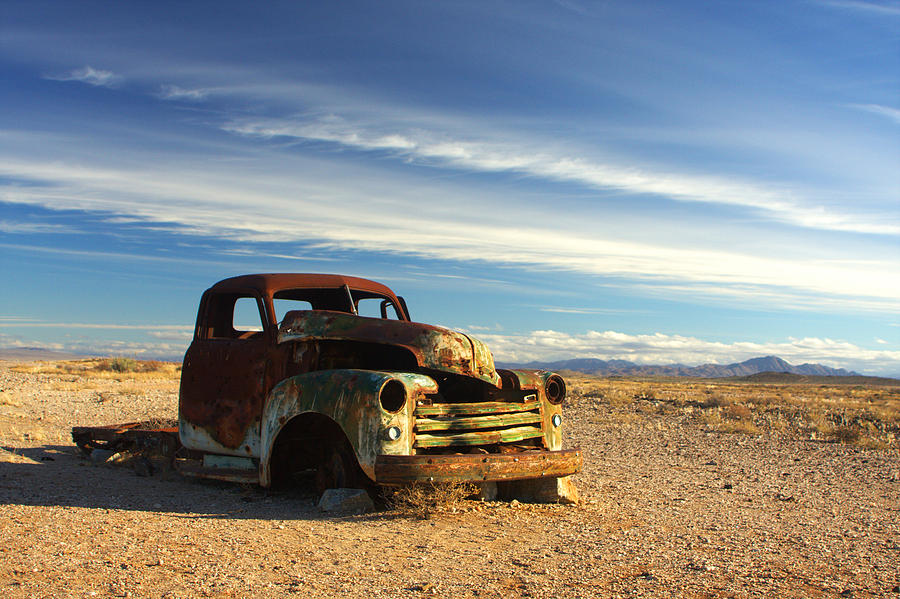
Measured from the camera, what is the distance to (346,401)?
18.8 ft

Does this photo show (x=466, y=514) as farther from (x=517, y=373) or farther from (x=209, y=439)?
(x=209, y=439)

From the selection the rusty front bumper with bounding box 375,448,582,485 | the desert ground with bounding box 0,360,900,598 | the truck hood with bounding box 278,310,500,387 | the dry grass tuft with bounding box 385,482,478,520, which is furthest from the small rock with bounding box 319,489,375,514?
the truck hood with bounding box 278,310,500,387

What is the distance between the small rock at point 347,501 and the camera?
593 centimetres

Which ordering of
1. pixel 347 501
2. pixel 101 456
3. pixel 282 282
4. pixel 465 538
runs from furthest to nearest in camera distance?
1. pixel 101 456
2. pixel 282 282
3. pixel 347 501
4. pixel 465 538

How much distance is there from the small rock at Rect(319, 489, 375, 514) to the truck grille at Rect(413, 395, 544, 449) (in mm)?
716

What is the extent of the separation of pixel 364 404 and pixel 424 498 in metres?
0.99

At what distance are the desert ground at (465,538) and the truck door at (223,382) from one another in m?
0.57

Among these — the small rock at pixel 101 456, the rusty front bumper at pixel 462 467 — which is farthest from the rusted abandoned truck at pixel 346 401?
the small rock at pixel 101 456

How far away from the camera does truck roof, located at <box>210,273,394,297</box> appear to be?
7.12 metres

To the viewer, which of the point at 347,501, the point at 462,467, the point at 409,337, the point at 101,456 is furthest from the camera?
the point at 101,456

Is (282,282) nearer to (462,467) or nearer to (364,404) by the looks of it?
(364,404)

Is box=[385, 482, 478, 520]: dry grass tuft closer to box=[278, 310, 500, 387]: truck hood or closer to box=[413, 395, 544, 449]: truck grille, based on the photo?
box=[413, 395, 544, 449]: truck grille

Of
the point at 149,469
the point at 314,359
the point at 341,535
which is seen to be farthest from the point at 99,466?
the point at 341,535

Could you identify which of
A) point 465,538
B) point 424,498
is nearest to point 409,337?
point 424,498
